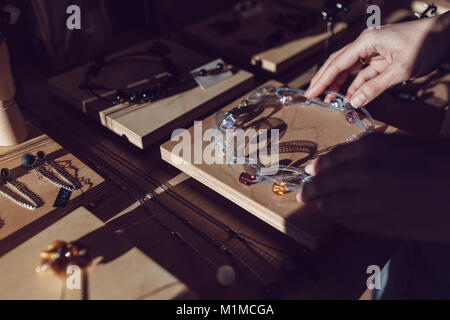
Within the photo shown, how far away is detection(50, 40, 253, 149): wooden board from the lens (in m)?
0.96

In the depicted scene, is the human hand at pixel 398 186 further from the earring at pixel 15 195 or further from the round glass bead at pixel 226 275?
the earring at pixel 15 195

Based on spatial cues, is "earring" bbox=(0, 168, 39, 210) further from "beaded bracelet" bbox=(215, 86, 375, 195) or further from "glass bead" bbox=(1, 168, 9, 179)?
"beaded bracelet" bbox=(215, 86, 375, 195)

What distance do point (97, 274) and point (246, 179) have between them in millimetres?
343

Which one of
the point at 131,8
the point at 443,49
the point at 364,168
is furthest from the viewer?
the point at 131,8

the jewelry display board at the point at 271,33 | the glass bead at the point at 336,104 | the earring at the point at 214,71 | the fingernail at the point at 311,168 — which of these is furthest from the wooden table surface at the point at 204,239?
the jewelry display board at the point at 271,33

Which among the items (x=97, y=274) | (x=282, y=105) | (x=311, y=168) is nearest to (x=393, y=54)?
(x=282, y=105)

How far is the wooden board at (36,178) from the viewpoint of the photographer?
755 mm

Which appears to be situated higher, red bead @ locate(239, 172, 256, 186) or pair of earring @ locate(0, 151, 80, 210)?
red bead @ locate(239, 172, 256, 186)

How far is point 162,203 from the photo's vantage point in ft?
2.87

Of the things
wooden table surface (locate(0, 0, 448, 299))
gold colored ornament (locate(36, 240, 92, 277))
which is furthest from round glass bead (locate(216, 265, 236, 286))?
gold colored ornament (locate(36, 240, 92, 277))

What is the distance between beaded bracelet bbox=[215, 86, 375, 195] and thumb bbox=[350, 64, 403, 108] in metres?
0.03
